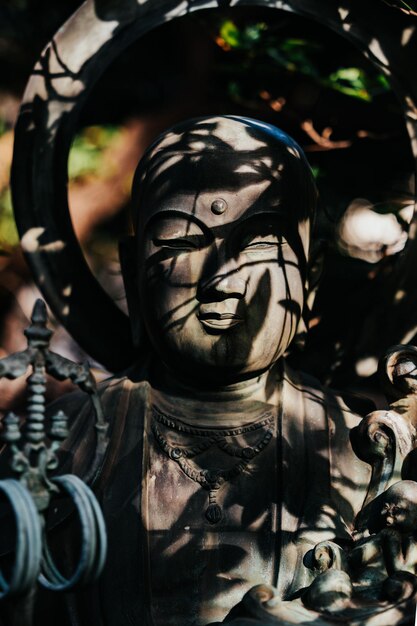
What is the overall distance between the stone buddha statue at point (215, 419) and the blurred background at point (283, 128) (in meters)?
0.35

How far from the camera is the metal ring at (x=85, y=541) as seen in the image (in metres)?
3.55

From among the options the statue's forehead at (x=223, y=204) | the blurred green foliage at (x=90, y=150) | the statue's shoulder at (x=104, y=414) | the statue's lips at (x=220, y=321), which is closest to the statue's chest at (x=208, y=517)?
the statue's shoulder at (x=104, y=414)

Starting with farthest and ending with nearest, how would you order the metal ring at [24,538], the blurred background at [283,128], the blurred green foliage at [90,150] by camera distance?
the blurred green foliage at [90,150] → the blurred background at [283,128] → the metal ring at [24,538]

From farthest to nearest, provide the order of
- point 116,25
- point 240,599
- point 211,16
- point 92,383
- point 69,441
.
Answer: point 211,16
point 116,25
point 69,441
point 240,599
point 92,383

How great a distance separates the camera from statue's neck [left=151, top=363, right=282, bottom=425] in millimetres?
4676

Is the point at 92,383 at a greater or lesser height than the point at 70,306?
greater

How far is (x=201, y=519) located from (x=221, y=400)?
386mm

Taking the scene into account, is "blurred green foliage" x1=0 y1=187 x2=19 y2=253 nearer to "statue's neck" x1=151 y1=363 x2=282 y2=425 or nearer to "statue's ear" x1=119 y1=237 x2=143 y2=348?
"statue's ear" x1=119 y1=237 x2=143 y2=348

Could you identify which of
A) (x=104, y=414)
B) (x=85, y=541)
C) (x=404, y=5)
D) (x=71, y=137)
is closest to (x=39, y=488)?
(x=85, y=541)

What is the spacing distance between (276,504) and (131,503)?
16.0 inches

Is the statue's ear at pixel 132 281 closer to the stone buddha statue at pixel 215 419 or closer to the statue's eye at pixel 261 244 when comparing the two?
the stone buddha statue at pixel 215 419

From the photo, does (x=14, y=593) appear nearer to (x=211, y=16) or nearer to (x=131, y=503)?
(x=131, y=503)

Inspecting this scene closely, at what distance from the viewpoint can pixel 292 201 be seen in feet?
15.3

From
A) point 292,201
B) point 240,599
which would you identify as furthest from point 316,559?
point 292,201
